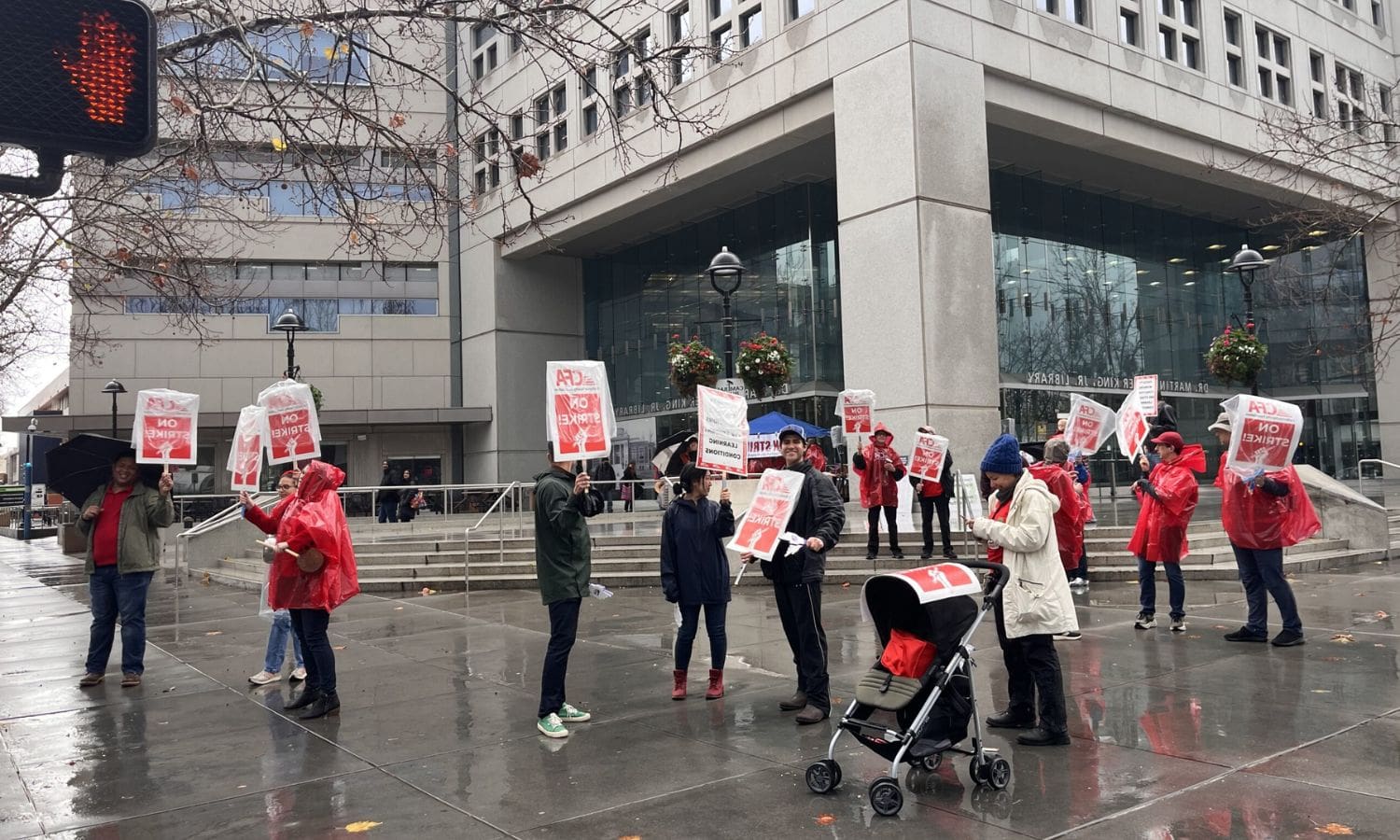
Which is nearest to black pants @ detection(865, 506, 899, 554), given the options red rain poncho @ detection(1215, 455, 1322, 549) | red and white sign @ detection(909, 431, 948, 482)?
red and white sign @ detection(909, 431, 948, 482)

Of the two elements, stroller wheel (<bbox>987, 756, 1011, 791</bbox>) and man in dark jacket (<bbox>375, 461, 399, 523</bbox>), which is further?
man in dark jacket (<bbox>375, 461, 399, 523</bbox>)

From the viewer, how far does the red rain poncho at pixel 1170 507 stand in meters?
9.27

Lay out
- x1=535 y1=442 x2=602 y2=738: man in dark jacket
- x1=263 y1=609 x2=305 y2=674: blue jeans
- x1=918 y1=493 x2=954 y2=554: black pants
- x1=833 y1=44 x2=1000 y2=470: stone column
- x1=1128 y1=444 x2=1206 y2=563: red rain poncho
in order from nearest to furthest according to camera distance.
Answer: x1=535 y1=442 x2=602 y2=738: man in dark jacket → x1=263 y1=609 x2=305 y2=674: blue jeans → x1=1128 y1=444 x2=1206 y2=563: red rain poncho → x1=918 y1=493 x2=954 y2=554: black pants → x1=833 y1=44 x2=1000 y2=470: stone column

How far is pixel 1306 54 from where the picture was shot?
98.8ft

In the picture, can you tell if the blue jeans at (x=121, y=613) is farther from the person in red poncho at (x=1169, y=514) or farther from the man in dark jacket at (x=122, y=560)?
the person in red poncho at (x=1169, y=514)

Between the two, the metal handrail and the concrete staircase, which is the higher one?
the metal handrail

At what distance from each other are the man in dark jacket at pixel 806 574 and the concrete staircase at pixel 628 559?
285 inches

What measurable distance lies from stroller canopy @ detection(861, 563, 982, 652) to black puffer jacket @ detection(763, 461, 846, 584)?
52.8 inches

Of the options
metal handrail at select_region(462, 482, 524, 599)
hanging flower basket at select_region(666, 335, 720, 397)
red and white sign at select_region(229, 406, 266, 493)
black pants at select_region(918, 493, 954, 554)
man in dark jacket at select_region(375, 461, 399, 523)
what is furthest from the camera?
hanging flower basket at select_region(666, 335, 720, 397)

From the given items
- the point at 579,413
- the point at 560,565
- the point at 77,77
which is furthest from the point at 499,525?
the point at 77,77

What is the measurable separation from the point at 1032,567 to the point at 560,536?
304 cm

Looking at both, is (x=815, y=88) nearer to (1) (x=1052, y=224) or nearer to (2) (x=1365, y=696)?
(1) (x=1052, y=224)

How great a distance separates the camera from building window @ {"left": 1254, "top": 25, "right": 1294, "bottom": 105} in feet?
93.9

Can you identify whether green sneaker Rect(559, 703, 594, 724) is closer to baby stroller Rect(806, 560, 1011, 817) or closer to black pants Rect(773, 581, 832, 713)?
black pants Rect(773, 581, 832, 713)
